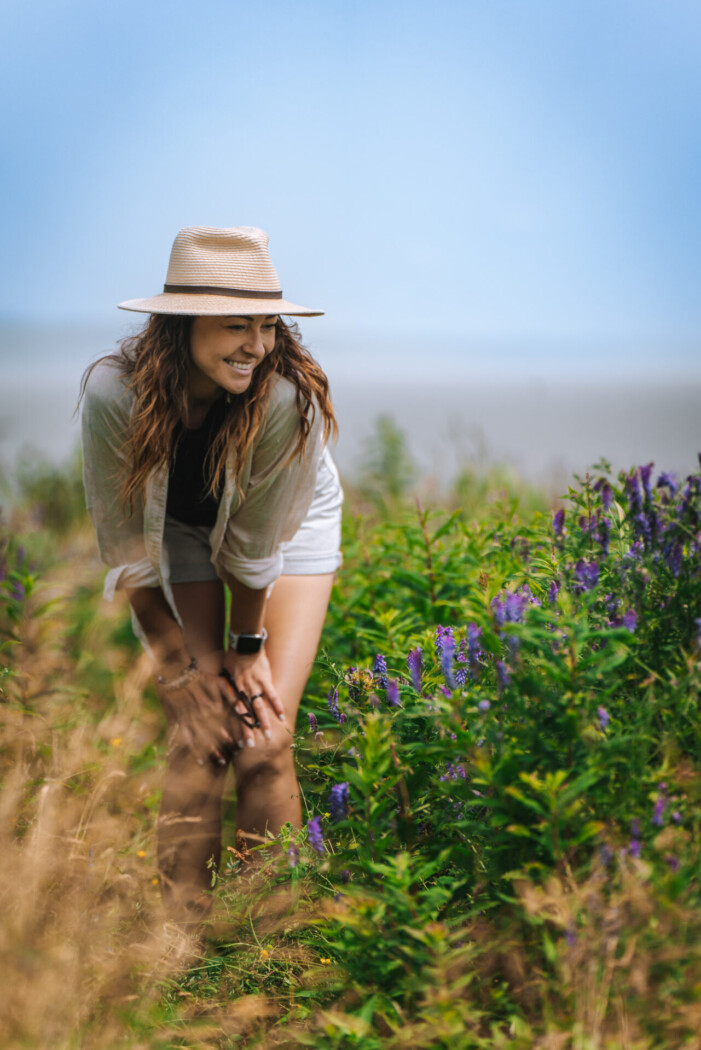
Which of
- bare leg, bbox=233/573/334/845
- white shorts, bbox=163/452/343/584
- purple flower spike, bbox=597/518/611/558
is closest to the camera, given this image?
purple flower spike, bbox=597/518/611/558

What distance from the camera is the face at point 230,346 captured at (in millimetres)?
2537

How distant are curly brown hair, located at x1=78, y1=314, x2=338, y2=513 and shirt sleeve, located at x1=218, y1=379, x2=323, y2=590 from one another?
4 cm

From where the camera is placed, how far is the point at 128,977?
1.92 meters

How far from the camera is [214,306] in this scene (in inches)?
97.3

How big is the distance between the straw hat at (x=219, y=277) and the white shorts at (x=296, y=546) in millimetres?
837

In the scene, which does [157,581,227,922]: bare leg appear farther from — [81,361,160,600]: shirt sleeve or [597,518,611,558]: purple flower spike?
[597,518,611,558]: purple flower spike

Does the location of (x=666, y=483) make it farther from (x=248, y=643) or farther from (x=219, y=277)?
(x=248, y=643)

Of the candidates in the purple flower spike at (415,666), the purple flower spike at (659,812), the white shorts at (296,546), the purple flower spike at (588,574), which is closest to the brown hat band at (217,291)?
the white shorts at (296,546)

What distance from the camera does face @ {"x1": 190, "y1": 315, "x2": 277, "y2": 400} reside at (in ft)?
8.32

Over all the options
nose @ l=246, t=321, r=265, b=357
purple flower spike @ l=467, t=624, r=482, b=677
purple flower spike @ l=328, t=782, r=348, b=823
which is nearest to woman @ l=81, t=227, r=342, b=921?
nose @ l=246, t=321, r=265, b=357

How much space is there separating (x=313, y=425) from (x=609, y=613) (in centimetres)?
121

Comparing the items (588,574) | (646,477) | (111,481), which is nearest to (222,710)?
(111,481)

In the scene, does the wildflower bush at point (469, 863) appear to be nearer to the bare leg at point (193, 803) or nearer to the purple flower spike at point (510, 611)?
the purple flower spike at point (510, 611)

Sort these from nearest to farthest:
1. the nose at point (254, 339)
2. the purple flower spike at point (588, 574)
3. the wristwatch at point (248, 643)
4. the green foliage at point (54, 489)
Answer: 1. the purple flower spike at point (588, 574)
2. the nose at point (254, 339)
3. the wristwatch at point (248, 643)
4. the green foliage at point (54, 489)
